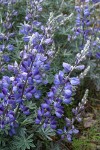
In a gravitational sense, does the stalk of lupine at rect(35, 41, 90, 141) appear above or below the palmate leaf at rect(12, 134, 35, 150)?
above

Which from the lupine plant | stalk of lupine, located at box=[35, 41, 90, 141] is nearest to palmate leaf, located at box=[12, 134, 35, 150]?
the lupine plant

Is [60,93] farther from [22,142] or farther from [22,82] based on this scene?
[22,142]

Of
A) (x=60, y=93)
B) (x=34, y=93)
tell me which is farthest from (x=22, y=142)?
(x=60, y=93)

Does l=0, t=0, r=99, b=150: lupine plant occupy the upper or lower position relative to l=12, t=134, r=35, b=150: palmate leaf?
upper

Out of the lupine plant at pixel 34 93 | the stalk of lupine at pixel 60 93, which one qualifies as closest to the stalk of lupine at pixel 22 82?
the lupine plant at pixel 34 93

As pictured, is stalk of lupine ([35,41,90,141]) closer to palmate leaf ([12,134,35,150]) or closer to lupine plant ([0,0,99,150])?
lupine plant ([0,0,99,150])

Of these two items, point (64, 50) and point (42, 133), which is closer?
point (42, 133)

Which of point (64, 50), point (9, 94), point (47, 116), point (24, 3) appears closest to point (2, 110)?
point (9, 94)

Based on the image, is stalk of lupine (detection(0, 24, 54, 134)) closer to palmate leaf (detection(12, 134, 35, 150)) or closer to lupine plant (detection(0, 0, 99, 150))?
lupine plant (detection(0, 0, 99, 150))

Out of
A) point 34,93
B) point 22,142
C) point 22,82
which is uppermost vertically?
point 22,82

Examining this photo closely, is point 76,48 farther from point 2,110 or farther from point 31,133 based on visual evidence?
point 2,110

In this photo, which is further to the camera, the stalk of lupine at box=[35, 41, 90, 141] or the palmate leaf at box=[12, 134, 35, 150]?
the palmate leaf at box=[12, 134, 35, 150]
